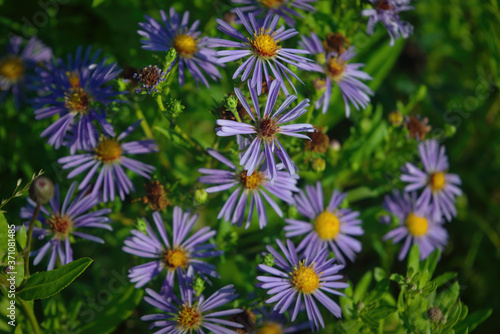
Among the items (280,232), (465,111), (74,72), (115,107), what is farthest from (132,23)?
(465,111)

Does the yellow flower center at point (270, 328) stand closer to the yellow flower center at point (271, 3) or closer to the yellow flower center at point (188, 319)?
the yellow flower center at point (188, 319)

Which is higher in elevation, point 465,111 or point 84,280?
point 465,111

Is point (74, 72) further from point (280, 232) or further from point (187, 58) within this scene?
point (280, 232)

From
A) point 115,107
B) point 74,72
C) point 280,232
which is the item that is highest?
point 74,72

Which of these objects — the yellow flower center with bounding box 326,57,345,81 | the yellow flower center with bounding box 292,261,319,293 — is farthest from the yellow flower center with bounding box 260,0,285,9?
the yellow flower center with bounding box 292,261,319,293

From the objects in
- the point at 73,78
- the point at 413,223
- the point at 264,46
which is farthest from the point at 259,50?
the point at 413,223

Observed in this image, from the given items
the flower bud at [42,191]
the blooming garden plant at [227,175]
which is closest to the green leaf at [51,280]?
the blooming garden plant at [227,175]
